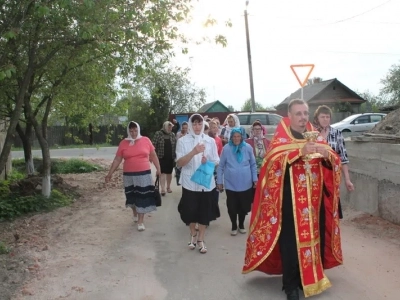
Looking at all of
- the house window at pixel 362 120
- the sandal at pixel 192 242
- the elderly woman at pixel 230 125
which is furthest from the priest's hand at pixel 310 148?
the house window at pixel 362 120

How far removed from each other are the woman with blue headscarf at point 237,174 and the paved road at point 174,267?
0.52 meters

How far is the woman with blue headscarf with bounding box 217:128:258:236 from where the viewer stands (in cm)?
758

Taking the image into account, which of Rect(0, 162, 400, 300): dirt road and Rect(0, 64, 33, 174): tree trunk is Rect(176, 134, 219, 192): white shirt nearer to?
Rect(0, 162, 400, 300): dirt road

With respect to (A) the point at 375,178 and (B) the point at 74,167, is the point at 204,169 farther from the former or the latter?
(B) the point at 74,167

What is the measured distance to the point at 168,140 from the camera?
39.2 feet

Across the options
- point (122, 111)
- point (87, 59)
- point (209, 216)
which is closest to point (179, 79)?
point (122, 111)

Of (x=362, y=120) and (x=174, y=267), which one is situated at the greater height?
(x=362, y=120)

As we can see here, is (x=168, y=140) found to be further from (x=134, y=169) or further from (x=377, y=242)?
(x=377, y=242)

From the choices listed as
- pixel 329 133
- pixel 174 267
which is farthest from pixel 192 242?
pixel 329 133

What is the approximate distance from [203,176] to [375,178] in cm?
337

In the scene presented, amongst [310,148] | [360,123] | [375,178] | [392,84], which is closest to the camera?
[310,148]

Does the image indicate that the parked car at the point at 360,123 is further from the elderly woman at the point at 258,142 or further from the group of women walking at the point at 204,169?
the group of women walking at the point at 204,169

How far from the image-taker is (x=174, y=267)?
6.10 meters

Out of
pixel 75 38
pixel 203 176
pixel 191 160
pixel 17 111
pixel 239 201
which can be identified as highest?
pixel 75 38
